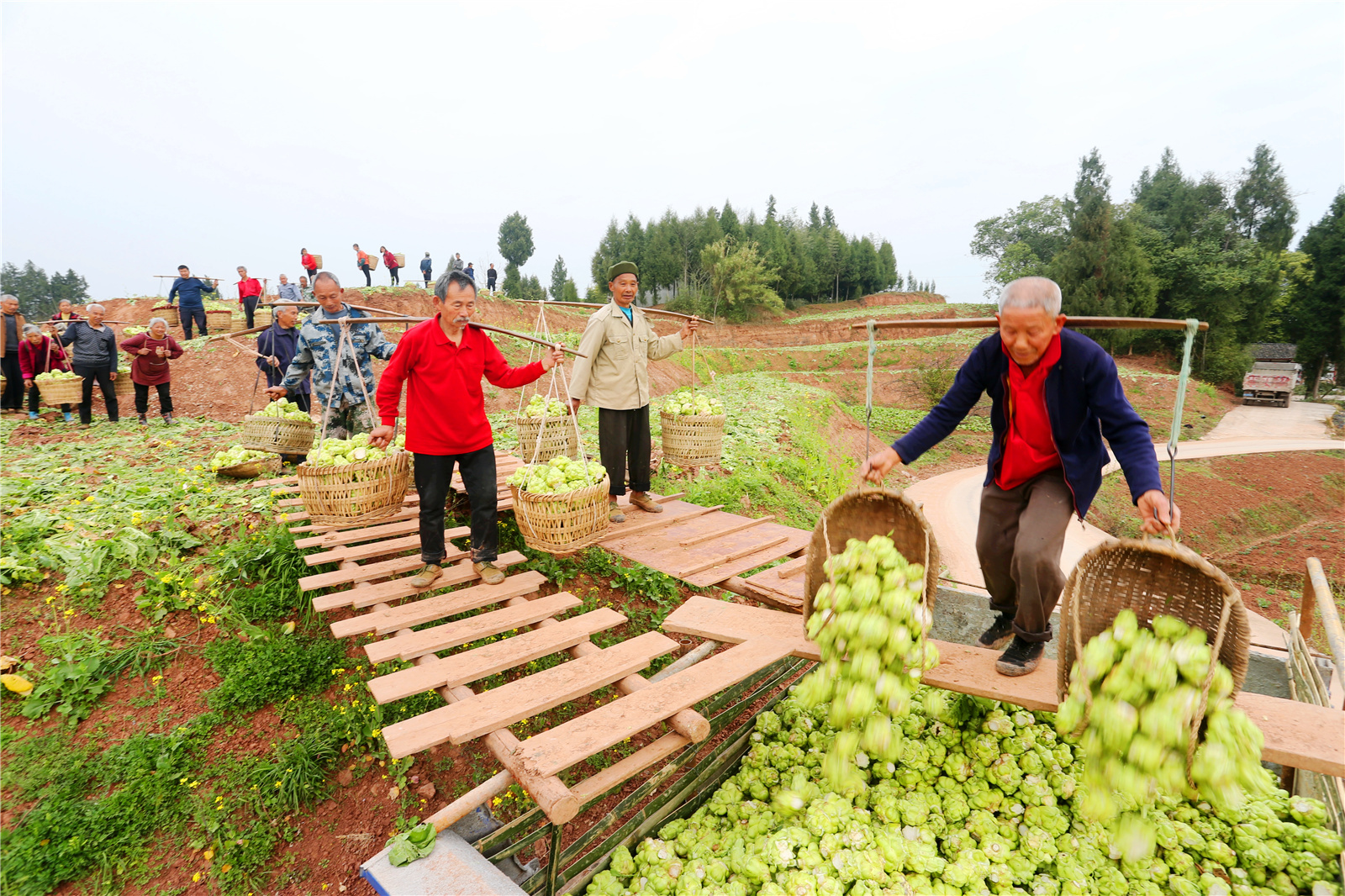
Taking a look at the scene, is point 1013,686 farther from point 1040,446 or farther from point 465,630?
point 465,630

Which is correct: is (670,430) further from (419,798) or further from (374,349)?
(419,798)

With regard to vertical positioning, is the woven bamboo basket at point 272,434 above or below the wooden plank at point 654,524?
above

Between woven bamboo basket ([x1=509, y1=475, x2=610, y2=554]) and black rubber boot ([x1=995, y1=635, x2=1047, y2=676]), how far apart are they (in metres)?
2.64

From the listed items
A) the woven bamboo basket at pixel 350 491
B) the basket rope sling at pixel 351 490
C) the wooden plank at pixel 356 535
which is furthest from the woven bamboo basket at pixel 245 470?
the woven bamboo basket at pixel 350 491

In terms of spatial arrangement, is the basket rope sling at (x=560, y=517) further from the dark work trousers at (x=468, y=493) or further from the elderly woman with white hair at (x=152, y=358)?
the elderly woman with white hair at (x=152, y=358)

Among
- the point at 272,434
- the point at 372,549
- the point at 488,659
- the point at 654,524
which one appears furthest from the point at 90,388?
the point at 488,659

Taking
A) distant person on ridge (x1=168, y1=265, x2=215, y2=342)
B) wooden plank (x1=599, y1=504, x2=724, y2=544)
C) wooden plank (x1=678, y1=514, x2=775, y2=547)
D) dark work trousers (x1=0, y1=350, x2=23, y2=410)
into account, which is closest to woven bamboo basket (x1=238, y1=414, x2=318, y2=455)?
wooden plank (x1=599, y1=504, x2=724, y2=544)

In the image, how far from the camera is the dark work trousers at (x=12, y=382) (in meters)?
9.75

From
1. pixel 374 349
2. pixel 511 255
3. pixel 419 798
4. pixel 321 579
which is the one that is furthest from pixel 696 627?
pixel 511 255

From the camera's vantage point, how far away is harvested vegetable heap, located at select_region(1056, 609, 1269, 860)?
5.96 feet

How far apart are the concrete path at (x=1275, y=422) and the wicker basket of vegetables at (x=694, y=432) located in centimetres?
2645

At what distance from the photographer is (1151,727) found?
1845 mm

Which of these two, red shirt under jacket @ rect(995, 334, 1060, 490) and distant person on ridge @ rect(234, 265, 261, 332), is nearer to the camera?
red shirt under jacket @ rect(995, 334, 1060, 490)

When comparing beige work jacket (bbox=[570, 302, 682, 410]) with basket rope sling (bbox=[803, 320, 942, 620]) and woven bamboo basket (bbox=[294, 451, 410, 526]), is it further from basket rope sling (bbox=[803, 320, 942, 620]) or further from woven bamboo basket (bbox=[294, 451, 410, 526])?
basket rope sling (bbox=[803, 320, 942, 620])
